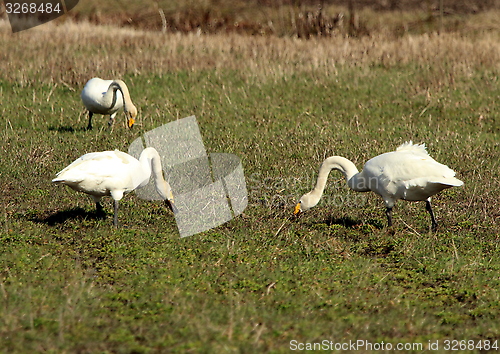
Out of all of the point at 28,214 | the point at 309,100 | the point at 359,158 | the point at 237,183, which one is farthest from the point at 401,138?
the point at 28,214

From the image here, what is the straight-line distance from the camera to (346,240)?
8.11 meters

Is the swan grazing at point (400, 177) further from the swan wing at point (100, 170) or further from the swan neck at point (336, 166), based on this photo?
the swan wing at point (100, 170)

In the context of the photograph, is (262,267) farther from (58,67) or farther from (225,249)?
(58,67)

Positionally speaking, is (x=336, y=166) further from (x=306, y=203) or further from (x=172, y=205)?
(x=172, y=205)

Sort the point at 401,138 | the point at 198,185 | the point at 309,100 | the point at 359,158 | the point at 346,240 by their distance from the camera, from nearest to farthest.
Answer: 1. the point at 346,240
2. the point at 198,185
3. the point at 359,158
4. the point at 401,138
5. the point at 309,100

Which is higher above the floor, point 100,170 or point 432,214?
point 100,170

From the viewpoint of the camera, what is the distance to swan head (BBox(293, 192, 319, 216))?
28.0 feet

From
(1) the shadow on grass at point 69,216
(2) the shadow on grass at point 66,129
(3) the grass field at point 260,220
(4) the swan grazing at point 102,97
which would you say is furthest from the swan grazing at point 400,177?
(2) the shadow on grass at point 66,129

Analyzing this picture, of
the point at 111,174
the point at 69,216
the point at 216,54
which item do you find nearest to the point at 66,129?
the point at 69,216

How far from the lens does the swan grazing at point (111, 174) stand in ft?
25.1

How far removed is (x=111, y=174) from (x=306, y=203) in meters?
2.60

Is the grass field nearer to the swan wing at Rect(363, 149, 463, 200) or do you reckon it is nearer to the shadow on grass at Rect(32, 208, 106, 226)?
the shadow on grass at Rect(32, 208, 106, 226)

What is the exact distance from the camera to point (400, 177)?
309 inches

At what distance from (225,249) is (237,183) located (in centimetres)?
296
